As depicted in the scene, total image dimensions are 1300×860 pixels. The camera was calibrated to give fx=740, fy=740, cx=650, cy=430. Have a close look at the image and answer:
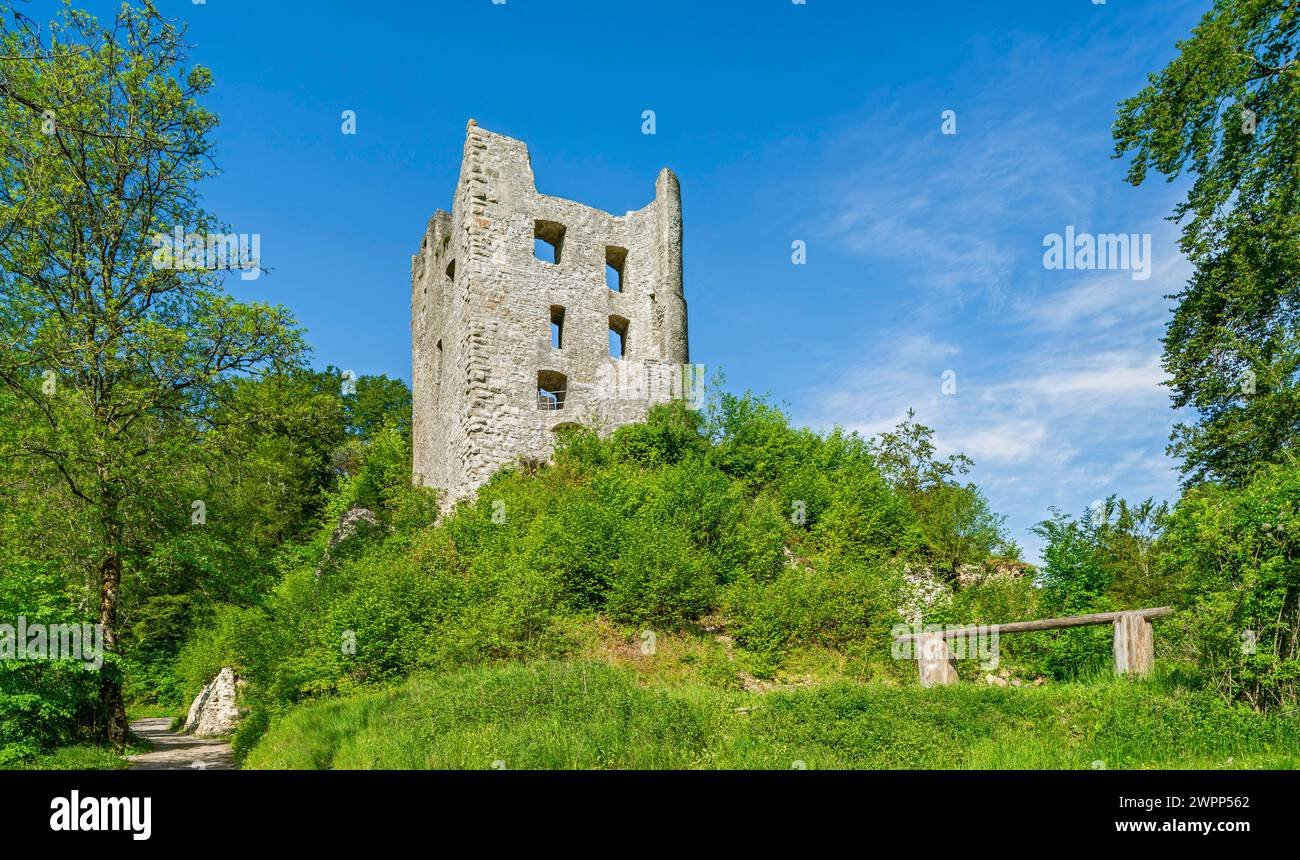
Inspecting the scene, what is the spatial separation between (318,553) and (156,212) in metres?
13.9

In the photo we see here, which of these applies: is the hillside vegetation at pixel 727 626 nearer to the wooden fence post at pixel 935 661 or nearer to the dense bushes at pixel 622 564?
the dense bushes at pixel 622 564

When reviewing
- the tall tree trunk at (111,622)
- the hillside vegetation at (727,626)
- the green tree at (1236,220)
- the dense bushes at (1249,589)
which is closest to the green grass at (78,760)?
the tall tree trunk at (111,622)

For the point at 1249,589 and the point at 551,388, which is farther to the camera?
Result: the point at 551,388

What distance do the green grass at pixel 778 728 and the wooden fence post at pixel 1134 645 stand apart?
402 millimetres

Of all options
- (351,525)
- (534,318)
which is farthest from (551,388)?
(351,525)

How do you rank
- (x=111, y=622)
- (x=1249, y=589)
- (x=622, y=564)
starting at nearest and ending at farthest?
(x=1249, y=589) → (x=111, y=622) → (x=622, y=564)

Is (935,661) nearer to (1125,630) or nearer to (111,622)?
(1125,630)

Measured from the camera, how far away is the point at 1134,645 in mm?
8188

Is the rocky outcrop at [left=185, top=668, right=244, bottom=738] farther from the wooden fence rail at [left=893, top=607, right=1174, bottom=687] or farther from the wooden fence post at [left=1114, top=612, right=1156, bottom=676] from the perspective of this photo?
the wooden fence post at [left=1114, top=612, right=1156, bottom=676]

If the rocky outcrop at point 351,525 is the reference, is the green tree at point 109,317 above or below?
above

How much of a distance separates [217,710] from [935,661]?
14.5m

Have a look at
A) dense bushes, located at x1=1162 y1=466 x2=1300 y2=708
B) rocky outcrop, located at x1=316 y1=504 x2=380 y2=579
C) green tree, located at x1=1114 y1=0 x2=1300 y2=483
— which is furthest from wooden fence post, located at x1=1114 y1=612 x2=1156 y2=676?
rocky outcrop, located at x1=316 y1=504 x2=380 y2=579

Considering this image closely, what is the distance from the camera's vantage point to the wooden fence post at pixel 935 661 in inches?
367
